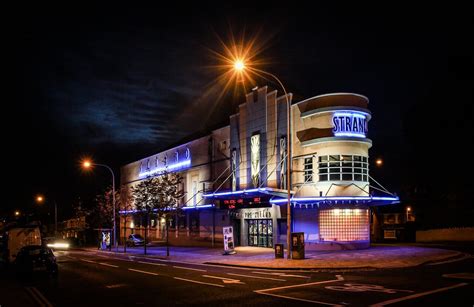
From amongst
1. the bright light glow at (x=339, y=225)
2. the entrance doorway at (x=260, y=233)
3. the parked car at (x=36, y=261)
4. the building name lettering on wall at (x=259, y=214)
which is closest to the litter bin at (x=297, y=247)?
the bright light glow at (x=339, y=225)

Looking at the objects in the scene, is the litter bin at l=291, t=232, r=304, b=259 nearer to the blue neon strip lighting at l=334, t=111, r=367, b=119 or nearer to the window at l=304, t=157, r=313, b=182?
the window at l=304, t=157, r=313, b=182

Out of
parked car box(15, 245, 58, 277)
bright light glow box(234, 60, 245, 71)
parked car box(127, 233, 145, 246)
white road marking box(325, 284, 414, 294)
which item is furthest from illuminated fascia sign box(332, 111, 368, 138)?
parked car box(127, 233, 145, 246)

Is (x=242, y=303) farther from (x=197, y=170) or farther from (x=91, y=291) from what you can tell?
(x=197, y=170)

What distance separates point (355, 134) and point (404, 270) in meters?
12.7

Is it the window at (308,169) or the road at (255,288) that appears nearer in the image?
the road at (255,288)

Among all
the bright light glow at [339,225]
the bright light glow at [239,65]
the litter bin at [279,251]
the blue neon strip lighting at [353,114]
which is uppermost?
the bright light glow at [239,65]

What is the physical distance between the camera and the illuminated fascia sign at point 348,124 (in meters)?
30.0

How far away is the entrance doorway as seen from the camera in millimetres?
34737

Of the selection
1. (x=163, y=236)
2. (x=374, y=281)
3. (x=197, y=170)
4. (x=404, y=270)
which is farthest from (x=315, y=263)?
(x=163, y=236)

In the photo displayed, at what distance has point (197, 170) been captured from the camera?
149ft

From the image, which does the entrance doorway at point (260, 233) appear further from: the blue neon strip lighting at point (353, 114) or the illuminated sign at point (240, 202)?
A: the blue neon strip lighting at point (353, 114)

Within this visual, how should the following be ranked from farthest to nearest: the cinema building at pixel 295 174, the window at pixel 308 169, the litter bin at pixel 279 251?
the window at pixel 308 169 → the cinema building at pixel 295 174 → the litter bin at pixel 279 251

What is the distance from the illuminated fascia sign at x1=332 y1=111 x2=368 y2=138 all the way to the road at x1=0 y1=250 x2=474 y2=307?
11.3 meters

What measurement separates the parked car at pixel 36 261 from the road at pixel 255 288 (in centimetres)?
50
